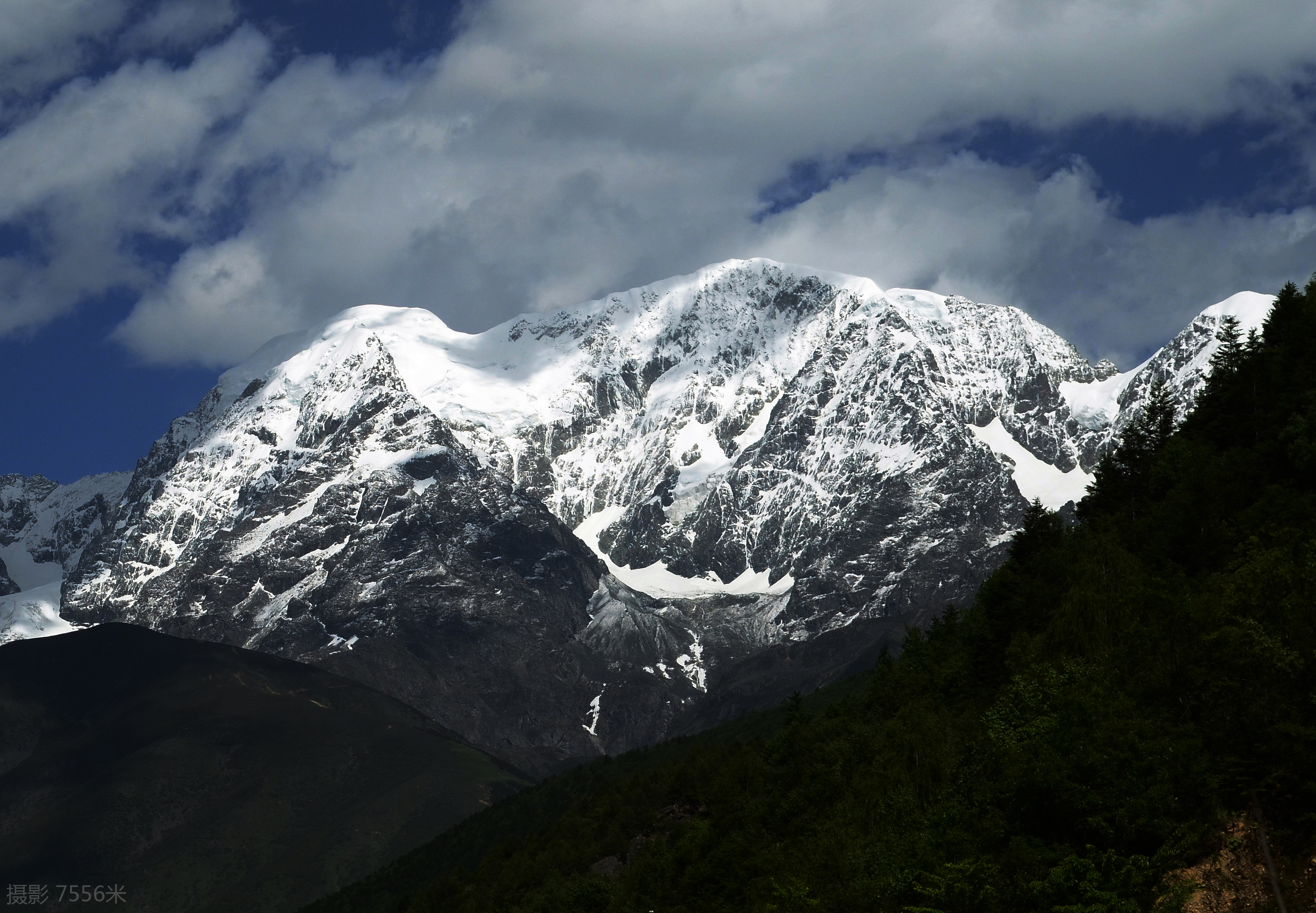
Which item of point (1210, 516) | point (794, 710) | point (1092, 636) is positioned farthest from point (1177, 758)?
point (794, 710)

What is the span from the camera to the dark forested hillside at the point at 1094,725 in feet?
174

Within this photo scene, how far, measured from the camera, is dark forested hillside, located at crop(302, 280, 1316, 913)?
53.2 meters

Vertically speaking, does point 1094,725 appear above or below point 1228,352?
below

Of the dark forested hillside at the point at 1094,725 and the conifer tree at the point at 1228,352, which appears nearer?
the dark forested hillside at the point at 1094,725


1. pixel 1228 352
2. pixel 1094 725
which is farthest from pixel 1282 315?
pixel 1094 725

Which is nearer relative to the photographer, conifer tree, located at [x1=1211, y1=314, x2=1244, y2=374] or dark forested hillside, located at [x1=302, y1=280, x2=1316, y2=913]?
dark forested hillside, located at [x1=302, y1=280, x2=1316, y2=913]

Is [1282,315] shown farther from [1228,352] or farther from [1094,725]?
[1094,725]

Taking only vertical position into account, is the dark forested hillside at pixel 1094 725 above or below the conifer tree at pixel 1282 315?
below

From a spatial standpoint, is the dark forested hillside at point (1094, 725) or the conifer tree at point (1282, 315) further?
the conifer tree at point (1282, 315)

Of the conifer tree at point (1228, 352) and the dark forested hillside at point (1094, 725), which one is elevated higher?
the conifer tree at point (1228, 352)

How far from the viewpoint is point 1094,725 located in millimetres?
59594

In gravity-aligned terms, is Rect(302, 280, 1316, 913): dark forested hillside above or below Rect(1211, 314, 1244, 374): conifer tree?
below

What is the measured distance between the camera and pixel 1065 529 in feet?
375

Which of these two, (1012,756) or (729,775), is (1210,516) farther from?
(729,775)
